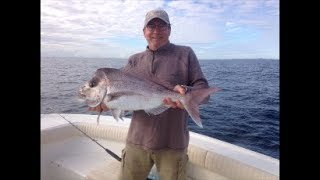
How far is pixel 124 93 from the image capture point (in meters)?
2.54

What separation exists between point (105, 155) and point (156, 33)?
2.45 meters

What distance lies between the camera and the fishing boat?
3.43 m

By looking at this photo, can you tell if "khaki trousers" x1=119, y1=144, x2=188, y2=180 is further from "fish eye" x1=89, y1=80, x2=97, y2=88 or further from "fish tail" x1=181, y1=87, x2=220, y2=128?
"fish eye" x1=89, y1=80, x2=97, y2=88

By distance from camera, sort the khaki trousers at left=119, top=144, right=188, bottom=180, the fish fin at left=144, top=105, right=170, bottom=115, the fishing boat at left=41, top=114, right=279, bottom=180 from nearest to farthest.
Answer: the fish fin at left=144, top=105, right=170, bottom=115
the khaki trousers at left=119, top=144, right=188, bottom=180
the fishing boat at left=41, top=114, right=279, bottom=180

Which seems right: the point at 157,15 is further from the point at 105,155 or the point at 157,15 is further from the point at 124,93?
the point at 105,155

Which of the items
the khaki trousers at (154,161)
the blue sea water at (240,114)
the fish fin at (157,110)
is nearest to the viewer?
the fish fin at (157,110)

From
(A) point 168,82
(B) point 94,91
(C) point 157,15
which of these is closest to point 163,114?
(A) point 168,82

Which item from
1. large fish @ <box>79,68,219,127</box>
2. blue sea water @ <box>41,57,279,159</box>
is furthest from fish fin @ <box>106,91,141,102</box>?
blue sea water @ <box>41,57,279,159</box>

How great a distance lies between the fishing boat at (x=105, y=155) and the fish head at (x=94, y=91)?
4.94 ft

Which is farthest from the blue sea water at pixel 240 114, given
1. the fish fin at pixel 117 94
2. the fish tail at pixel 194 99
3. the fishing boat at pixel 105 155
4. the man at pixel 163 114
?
the fish tail at pixel 194 99

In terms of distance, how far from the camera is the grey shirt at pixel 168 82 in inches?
103

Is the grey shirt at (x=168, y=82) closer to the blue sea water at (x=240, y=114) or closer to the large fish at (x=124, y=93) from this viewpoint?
the large fish at (x=124, y=93)
